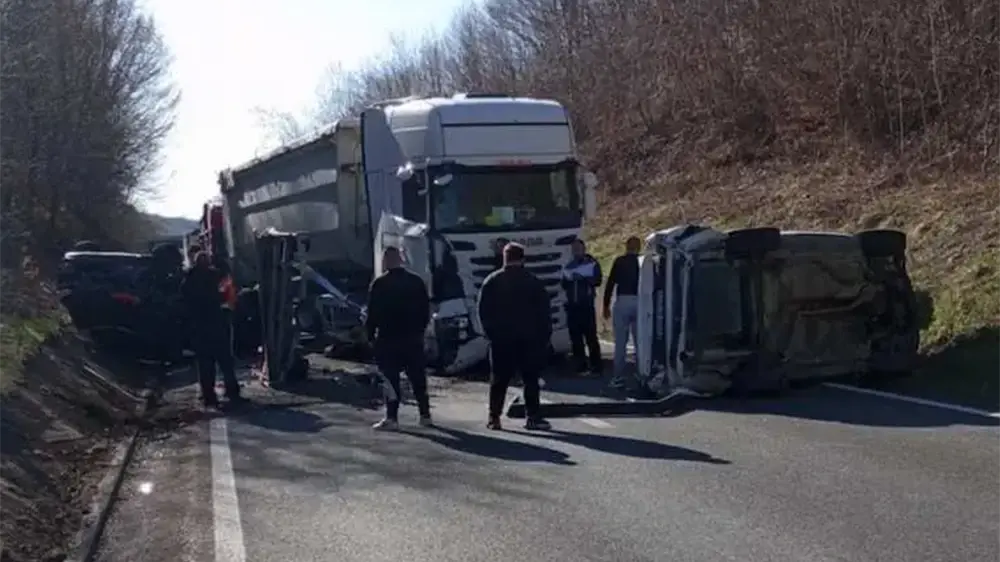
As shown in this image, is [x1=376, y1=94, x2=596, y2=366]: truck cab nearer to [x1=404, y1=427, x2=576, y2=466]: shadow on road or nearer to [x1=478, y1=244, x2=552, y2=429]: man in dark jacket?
[x1=478, y1=244, x2=552, y2=429]: man in dark jacket

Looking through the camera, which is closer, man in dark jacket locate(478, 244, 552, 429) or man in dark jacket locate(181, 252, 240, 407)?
man in dark jacket locate(478, 244, 552, 429)

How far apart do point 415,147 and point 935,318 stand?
22.6ft

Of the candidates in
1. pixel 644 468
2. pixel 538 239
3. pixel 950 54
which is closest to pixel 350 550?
pixel 644 468

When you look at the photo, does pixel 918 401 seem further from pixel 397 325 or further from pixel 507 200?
pixel 507 200

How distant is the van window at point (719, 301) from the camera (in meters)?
16.4

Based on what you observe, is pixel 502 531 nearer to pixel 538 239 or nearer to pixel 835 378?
pixel 835 378

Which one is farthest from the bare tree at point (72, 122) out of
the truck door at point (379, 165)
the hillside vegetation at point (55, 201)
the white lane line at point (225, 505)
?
the white lane line at point (225, 505)

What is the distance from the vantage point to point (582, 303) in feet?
65.9

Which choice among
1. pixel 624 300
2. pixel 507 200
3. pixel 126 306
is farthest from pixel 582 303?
pixel 126 306

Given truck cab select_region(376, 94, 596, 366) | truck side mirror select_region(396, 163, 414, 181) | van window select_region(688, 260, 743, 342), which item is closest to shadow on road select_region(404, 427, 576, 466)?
van window select_region(688, 260, 743, 342)

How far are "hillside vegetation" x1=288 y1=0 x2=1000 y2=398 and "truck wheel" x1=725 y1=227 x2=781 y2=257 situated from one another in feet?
8.27

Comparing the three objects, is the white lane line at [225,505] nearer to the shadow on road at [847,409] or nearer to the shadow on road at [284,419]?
the shadow on road at [284,419]

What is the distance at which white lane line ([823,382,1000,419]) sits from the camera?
14.6 meters

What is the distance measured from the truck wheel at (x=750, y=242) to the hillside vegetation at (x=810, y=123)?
2520 mm
